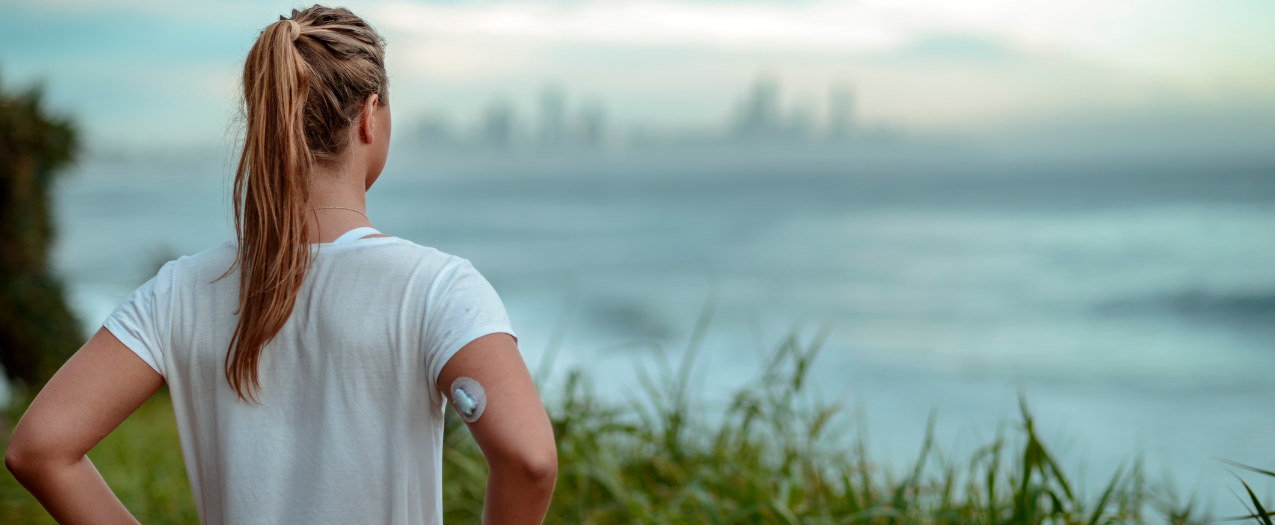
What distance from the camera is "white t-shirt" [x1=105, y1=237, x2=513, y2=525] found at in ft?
3.22

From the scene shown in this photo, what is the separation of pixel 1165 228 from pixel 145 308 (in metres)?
20.9

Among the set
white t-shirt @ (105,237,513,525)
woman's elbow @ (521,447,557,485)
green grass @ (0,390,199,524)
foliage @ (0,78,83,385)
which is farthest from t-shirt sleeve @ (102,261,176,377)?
foliage @ (0,78,83,385)

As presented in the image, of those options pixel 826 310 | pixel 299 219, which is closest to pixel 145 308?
pixel 299 219

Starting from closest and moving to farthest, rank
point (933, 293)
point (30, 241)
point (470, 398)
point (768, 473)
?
point (470, 398) < point (768, 473) < point (30, 241) < point (933, 293)

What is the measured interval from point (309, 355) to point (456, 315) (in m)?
0.25

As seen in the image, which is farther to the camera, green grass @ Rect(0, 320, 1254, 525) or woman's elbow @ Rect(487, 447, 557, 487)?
green grass @ Rect(0, 320, 1254, 525)

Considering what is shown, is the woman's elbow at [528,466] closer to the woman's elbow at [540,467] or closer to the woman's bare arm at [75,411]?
the woman's elbow at [540,467]

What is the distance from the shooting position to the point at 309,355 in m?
1.03

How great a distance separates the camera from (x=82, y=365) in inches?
40.0

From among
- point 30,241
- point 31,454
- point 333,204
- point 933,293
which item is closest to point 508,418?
point 333,204

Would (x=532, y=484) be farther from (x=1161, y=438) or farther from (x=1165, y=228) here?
(x=1165, y=228)

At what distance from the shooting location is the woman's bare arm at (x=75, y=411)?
3.31 feet

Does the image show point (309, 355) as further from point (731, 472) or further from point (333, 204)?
point (731, 472)

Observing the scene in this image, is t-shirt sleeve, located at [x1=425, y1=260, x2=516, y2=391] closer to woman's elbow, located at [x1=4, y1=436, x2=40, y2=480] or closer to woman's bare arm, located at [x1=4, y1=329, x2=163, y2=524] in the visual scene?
woman's bare arm, located at [x1=4, y1=329, x2=163, y2=524]
